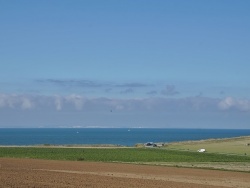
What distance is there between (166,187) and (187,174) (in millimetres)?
15046

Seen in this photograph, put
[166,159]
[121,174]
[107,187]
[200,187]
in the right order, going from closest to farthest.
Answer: [107,187] → [200,187] → [121,174] → [166,159]

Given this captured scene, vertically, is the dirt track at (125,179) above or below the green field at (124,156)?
below

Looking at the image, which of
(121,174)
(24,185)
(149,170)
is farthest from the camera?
Result: (149,170)

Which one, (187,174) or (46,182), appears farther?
(187,174)

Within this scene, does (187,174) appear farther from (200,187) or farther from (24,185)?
(24,185)

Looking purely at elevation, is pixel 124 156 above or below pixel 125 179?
above

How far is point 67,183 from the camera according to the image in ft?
138

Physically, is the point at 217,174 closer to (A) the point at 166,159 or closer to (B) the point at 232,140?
(A) the point at 166,159

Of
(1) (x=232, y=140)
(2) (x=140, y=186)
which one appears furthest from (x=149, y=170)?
(1) (x=232, y=140)

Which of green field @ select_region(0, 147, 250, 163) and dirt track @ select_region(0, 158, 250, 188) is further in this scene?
green field @ select_region(0, 147, 250, 163)

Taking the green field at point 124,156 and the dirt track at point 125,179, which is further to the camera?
the green field at point 124,156

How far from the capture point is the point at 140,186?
42375mm

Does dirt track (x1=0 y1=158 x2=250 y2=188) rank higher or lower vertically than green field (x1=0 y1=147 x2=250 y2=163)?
lower

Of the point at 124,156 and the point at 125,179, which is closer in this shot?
the point at 125,179
